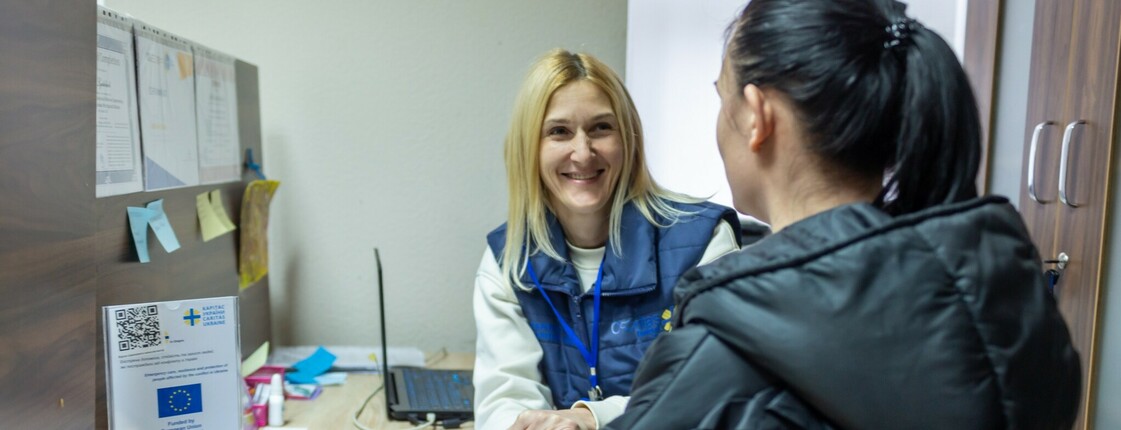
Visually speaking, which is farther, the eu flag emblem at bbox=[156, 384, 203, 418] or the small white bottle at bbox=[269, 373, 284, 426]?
the small white bottle at bbox=[269, 373, 284, 426]

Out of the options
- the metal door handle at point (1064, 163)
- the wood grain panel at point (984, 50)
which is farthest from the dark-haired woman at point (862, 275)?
the wood grain panel at point (984, 50)

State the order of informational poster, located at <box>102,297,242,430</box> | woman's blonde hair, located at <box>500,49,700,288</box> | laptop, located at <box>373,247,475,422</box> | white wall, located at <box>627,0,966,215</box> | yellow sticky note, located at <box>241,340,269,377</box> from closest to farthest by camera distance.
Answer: informational poster, located at <box>102,297,242,430</box> < woman's blonde hair, located at <box>500,49,700,288</box> < laptop, located at <box>373,247,475,422</box> < yellow sticky note, located at <box>241,340,269,377</box> < white wall, located at <box>627,0,966,215</box>

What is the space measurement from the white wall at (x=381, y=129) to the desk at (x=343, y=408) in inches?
10.1

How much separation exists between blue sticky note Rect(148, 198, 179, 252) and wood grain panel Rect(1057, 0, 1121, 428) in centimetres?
183

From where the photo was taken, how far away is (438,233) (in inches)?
78.7

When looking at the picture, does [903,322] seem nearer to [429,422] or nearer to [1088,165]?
[429,422]

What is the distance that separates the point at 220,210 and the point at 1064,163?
71.9 inches

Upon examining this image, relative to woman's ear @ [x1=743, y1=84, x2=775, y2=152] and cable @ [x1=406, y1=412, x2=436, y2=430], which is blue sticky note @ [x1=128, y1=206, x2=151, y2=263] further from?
woman's ear @ [x1=743, y1=84, x2=775, y2=152]

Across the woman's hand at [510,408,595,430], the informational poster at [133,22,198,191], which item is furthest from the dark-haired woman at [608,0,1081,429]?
the informational poster at [133,22,198,191]

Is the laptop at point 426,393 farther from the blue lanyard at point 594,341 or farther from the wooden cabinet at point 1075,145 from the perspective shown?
the wooden cabinet at point 1075,145

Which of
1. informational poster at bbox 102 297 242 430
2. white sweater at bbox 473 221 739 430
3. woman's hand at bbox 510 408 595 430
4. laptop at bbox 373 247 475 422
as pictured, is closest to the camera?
informational poster at bbox 102 297 242 430

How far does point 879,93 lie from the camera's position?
26.5 inches

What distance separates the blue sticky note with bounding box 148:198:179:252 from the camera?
1.30 meters

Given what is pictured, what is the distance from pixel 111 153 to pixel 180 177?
24 centimetres
